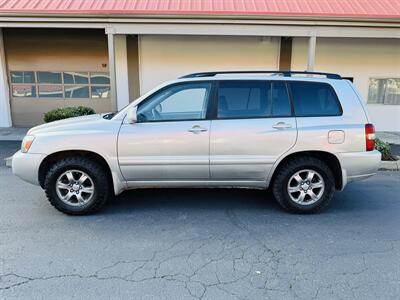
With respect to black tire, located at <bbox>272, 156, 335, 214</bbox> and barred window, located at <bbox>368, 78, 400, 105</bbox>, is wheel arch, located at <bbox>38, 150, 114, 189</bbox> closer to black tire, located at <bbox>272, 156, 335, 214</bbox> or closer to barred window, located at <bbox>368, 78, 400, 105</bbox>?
black tire, located at <bbox>272, 156, 335, 214</bbox>

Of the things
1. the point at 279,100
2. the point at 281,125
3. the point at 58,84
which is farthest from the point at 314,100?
the point at 58,84

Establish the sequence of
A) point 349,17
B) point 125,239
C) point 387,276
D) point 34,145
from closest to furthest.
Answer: point 387,276 < point 125,239 < point 34,145 < point 349,17

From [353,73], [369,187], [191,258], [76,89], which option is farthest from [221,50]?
[191,258]

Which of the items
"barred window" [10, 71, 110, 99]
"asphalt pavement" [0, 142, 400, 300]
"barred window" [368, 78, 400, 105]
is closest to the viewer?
"asphalt pavement" [0, 142, 400, 300]

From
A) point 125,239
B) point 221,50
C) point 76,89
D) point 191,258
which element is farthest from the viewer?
point 76,89

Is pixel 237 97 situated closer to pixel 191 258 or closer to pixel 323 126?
pixel 323 126

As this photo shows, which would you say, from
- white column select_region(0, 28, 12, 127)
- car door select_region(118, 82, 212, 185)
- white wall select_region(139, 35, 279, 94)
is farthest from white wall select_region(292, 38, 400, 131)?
white column select_region(0, 28, 12, 127)

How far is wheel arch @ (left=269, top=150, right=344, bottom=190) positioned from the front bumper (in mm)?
2965

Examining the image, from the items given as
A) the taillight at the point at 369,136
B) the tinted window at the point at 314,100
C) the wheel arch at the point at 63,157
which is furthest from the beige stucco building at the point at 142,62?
the taillight at the point at 369,136

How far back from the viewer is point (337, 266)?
9.69ft

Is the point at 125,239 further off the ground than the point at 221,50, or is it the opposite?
the point at 221,50

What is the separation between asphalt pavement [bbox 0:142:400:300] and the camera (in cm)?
263

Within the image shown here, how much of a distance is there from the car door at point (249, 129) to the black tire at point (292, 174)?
20cm

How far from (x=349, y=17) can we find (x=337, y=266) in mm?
7321
